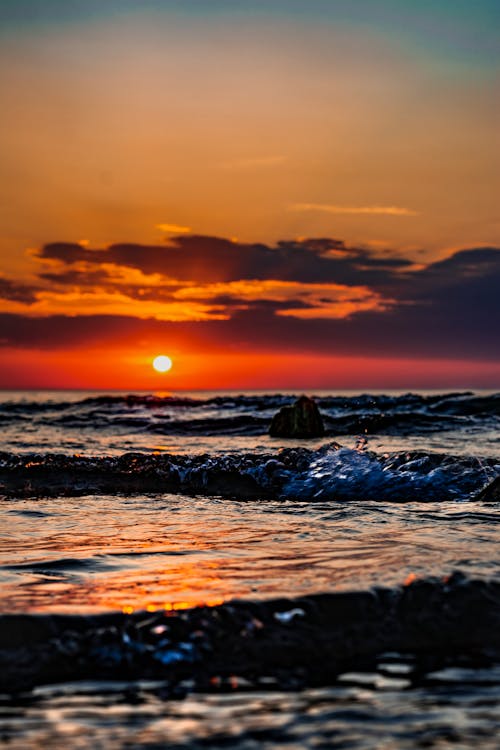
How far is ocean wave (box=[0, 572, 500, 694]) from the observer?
3281mm

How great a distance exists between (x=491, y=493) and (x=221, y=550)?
372 centimetres

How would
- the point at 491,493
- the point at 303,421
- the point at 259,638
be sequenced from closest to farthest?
the point at 259,638 < the point at 491,493 < the point at 303,421

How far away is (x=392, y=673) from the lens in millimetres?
3227

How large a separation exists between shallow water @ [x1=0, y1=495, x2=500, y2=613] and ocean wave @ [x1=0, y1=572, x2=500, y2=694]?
180 mm

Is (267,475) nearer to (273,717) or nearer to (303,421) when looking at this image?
(273,717)

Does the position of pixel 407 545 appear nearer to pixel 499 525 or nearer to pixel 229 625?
pixel 499 525

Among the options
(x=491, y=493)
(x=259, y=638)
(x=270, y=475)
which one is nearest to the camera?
(x=259, y=638)

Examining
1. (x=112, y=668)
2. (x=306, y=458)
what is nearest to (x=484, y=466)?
(x=306, y=458)

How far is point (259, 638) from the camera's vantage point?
3.63 metres

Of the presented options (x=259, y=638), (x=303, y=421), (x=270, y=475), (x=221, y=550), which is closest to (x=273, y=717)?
(x=259, y=638)

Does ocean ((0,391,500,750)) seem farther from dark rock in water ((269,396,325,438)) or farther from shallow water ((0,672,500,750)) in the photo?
dark rock in water ((269,396,325,438))

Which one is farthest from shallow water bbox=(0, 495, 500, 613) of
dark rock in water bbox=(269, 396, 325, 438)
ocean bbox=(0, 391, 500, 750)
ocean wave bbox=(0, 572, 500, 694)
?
dark rock in water bbox=(269, 396, 325, 438)

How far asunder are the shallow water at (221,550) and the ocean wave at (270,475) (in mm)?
1576

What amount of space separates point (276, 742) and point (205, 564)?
236cm
